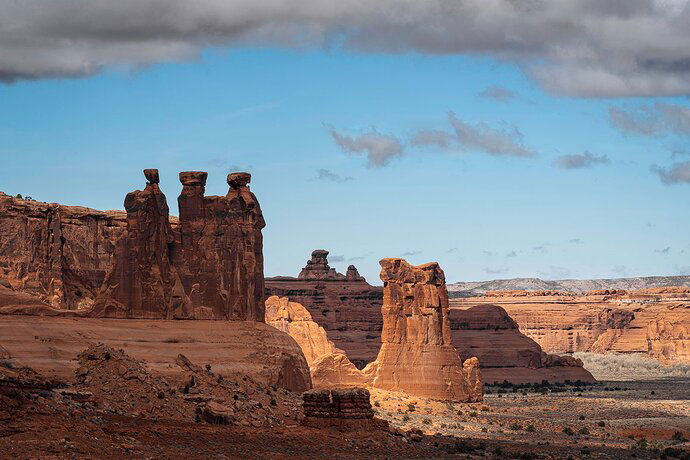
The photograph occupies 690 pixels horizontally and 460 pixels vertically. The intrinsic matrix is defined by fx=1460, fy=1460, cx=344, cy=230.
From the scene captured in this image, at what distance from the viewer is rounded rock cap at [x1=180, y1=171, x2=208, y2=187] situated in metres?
67.8

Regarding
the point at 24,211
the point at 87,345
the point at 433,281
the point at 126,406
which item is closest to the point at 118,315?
the point at 87,345

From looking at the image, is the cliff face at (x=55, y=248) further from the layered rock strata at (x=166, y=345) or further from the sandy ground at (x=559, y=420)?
the layered rock strata at (x=166, y=345)

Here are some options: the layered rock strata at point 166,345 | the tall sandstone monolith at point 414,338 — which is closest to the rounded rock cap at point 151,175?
the layered rock strata at point 166,345

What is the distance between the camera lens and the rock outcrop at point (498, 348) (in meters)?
140

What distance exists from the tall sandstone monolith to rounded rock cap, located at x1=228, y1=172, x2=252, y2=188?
2425 cm

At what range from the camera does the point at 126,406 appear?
48344mm

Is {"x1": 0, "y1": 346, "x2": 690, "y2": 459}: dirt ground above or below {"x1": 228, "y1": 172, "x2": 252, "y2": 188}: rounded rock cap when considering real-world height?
below

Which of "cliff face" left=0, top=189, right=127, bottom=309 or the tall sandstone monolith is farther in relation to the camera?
the tall sandstone monolith

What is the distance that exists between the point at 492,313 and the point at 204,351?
290 ft

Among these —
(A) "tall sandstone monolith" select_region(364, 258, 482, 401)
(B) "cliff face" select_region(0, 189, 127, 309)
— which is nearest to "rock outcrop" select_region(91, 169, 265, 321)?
(B) "cliff face" select_region(0, 189, 127, 309)

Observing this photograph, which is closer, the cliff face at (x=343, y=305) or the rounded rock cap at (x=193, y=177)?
the rounded rock cap at (x=193, y=177)

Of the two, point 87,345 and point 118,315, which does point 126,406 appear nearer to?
point 87,345

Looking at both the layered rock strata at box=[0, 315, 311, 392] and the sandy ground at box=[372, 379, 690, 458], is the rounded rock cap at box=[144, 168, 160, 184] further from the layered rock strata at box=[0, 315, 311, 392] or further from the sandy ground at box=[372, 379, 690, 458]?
the sandy ground at box=[372, 379, 690, 458]

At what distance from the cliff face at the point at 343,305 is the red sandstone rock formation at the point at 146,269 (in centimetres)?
7020
